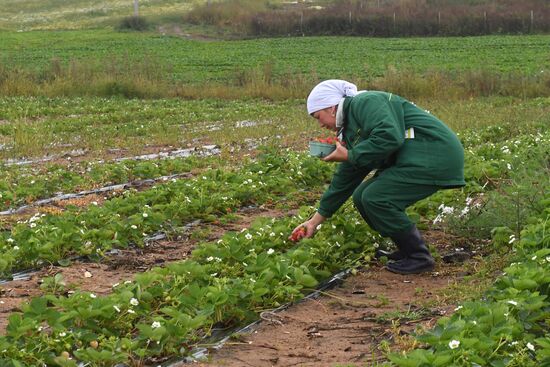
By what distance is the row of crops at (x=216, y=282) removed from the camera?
4.04 meters

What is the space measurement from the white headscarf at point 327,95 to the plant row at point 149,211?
6.38 ft

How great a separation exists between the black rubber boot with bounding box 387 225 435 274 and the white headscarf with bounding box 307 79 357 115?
1053 millimetres

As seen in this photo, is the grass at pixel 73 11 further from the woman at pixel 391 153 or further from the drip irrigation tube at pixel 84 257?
the woman at pixel 391 153

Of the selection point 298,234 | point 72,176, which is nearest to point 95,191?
point 72,176

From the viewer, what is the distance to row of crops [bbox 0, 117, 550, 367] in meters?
4.04

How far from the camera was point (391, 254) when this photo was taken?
653 cm

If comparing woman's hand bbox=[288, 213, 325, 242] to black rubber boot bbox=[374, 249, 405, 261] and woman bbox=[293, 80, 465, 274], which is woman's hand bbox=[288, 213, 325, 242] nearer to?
woman bbox=[293, 80, 465, 274]

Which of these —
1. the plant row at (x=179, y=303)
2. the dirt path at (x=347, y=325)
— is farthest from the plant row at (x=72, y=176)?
the dirt path at (x=347, y=325)

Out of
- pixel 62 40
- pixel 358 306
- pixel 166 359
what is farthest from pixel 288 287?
pixel 62 40

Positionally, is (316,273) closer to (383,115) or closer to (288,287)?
(288,287)

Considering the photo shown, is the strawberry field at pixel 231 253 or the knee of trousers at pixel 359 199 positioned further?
the knee of trousers at pixel 359 199

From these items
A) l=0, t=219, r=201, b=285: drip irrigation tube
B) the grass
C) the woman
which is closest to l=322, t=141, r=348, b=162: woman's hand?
the woman

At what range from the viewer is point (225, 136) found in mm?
14578

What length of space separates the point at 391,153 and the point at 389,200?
339 mm
